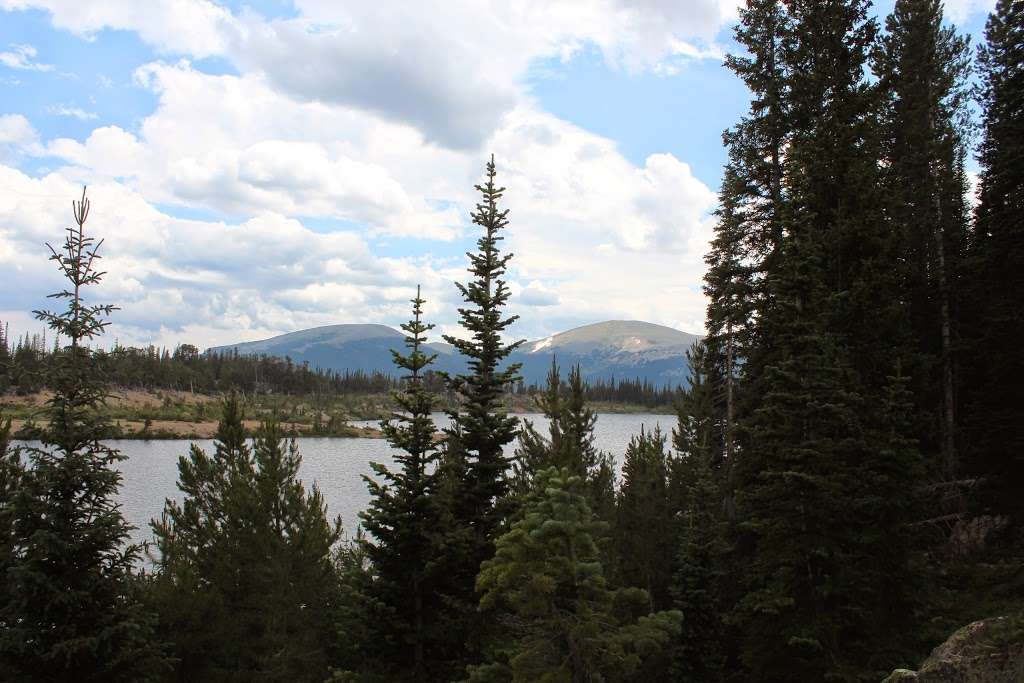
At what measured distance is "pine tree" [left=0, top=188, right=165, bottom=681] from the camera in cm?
1518

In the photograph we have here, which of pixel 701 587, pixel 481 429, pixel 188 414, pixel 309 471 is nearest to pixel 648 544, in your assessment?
pixel 701 587

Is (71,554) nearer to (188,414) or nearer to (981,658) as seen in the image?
(981,658)

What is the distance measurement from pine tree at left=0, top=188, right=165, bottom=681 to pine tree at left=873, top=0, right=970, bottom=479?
26.5 m

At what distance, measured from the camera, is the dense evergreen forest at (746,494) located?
46.3 feet

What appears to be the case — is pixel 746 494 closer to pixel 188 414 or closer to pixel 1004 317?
pixel 1004 317

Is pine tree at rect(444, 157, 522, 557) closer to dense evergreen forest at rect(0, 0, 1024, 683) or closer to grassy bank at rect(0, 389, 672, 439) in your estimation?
dense evergreen forest at rect(0, 0, 1024, 683)

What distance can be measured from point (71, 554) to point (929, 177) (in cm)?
3174

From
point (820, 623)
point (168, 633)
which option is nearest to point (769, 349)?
point (820, 623)

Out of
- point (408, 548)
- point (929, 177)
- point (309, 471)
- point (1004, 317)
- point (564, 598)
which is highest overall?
point (929, 177)

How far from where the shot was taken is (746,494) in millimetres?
15086

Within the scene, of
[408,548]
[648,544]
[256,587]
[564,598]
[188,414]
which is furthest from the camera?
[188,414]

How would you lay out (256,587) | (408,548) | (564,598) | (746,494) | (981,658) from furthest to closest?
(256,587), (408,548), (746,494), (564,598), (981,658)

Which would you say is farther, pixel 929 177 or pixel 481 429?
pixel 929 177

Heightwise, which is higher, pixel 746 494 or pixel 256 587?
pixel 746 494
